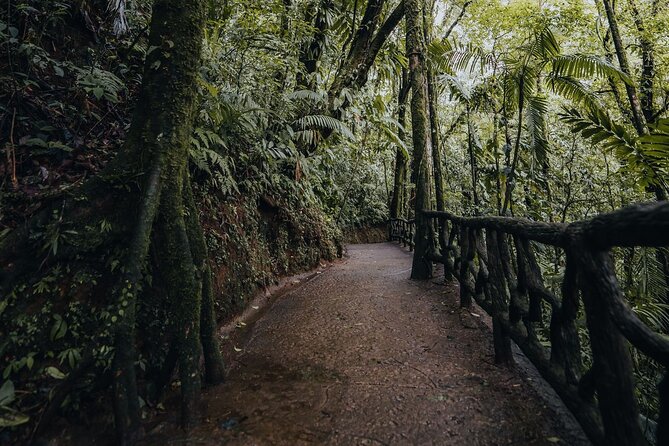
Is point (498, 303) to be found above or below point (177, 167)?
below

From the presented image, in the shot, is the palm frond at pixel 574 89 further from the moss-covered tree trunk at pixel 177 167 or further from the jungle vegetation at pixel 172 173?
the moss-covered tree trunk at pixel 177 167

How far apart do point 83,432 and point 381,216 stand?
16.7 m

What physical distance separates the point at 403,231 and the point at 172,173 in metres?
11.1

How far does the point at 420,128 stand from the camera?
584 cm

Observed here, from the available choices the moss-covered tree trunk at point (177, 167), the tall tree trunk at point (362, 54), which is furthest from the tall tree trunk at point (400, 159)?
the moss-covered tree trunk at point (177, 167)

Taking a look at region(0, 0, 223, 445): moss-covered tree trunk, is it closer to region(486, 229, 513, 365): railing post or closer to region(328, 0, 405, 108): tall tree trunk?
region(486, 229, 513, 365): railing post

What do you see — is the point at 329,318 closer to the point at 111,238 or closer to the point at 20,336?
the point at 111,238

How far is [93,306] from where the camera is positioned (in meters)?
2.32

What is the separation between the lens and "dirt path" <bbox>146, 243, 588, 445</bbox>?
2070 millimetres

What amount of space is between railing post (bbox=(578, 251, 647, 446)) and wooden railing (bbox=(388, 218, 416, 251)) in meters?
8.92

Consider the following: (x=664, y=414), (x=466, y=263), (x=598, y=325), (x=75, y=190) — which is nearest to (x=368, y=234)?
(x=466, y=263)

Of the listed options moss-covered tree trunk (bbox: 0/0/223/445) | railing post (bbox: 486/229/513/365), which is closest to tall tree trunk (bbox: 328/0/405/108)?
moss-covered tree trunk (bbox: 0/0/223/445)

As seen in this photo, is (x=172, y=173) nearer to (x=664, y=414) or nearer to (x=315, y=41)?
(x=664, y=414)

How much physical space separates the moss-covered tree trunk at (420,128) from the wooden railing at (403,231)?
181 inches
